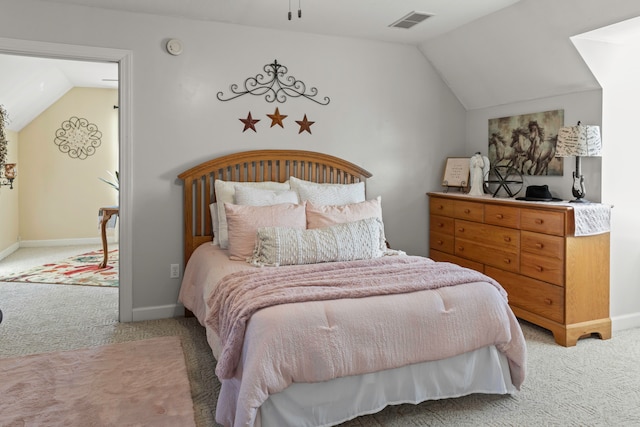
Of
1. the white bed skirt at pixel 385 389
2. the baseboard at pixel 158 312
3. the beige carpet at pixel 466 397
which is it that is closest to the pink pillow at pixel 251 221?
the beige carpet at pixel 466 397

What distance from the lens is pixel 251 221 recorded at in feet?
10.6

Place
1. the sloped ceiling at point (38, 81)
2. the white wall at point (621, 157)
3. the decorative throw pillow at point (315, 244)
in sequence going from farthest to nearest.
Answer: the sloped ceiling at point (38, 81) < the white wall at point (621, 157) < the decorative throw pillow at point (315, 244)

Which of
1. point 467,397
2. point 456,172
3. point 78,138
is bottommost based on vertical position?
point 467,397

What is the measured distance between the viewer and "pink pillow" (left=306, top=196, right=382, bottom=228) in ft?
11.2

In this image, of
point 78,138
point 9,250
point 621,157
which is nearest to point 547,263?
point 621,157

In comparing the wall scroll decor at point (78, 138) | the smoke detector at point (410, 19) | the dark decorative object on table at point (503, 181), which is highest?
the smoke detector at point (410, 19)

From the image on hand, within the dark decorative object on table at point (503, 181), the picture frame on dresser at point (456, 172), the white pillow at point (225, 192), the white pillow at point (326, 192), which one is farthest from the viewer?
the picture frame on dresser at point (456, 172)

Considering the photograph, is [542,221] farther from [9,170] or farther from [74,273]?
[9,170]

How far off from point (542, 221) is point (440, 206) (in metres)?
1.23

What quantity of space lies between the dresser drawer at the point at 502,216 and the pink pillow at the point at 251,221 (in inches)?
63.2

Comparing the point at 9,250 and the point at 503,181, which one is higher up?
the point at 503,181

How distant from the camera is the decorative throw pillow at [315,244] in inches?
117

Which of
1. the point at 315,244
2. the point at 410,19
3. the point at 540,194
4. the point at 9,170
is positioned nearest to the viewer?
the point at 315,244

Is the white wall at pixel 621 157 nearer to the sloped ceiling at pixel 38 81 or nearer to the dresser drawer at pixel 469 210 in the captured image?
the dresser drawer at pixel 469 210
